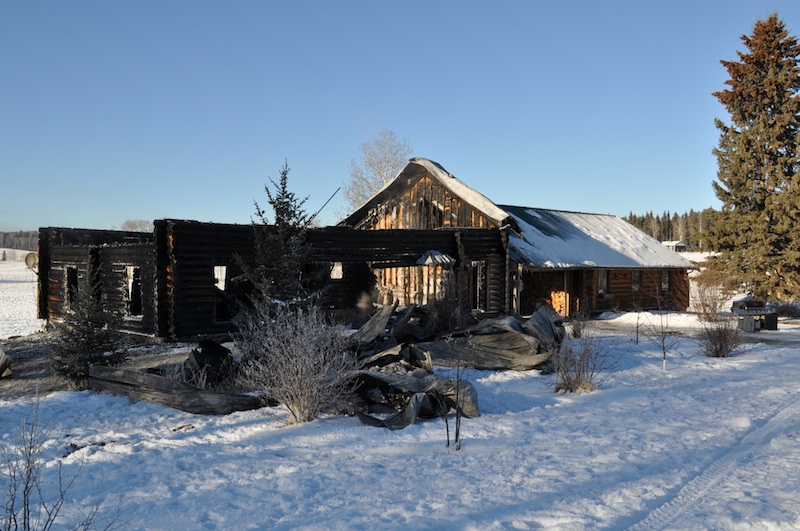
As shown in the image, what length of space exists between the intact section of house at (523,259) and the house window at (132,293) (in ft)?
30.3

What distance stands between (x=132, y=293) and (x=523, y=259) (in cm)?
1400

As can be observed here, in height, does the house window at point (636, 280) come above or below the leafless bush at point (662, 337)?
above

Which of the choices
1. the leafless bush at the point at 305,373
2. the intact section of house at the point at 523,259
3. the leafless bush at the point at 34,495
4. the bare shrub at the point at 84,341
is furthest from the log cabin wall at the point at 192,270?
the leafless bush at the point at 34,495

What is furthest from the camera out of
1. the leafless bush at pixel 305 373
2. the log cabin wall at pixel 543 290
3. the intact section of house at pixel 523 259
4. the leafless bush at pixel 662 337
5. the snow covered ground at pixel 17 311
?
the log cabin wall at pixel 543 290

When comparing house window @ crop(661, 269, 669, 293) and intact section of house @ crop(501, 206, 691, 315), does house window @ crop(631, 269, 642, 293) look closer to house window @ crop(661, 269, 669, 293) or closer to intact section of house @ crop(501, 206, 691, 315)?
intact section of house @ crop(501, 206, 691, 315)

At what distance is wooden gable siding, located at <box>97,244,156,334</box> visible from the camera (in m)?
15.5

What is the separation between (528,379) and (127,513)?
7.42 meters

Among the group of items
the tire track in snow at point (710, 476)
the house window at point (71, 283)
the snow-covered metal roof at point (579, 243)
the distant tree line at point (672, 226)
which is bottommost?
the tire track in snow at point (710, 476)

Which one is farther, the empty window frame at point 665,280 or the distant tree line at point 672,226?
the distant tree line at point 672,226

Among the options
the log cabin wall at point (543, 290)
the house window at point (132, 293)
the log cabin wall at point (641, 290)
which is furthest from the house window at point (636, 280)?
the house window at point (132, 293)

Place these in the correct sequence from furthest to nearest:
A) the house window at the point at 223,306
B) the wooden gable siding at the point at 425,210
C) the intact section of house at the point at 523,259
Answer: the wooden gable siding at the point at 425,210 < the intact section of house at the point at 523,259 < the house window at the point at 223,306

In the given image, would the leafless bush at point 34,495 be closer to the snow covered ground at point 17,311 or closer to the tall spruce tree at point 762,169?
the snow covered ground at point 17,311

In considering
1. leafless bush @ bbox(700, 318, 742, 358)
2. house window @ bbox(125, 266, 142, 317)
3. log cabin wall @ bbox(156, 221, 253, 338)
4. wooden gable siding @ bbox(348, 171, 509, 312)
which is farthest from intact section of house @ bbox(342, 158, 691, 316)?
house window @ bbox(125, 266, 142, 317)

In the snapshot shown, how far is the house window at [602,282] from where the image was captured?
26625mm
